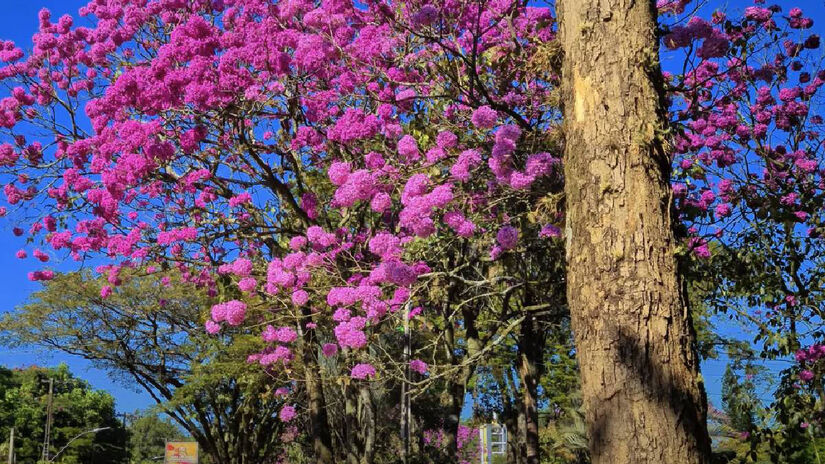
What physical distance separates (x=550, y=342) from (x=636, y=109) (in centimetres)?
1614

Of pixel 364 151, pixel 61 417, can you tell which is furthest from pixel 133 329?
pixel 61 417

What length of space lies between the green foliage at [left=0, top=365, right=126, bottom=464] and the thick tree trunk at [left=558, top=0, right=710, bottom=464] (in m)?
44.0

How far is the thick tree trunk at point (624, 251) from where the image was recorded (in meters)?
3.21

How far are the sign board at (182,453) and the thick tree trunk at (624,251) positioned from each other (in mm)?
29377

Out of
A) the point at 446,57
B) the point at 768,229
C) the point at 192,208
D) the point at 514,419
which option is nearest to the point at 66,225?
the point at 192,208

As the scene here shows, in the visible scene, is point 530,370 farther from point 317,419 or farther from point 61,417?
Answer: point 61,417

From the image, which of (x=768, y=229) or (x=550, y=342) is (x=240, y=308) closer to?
(x=768, y=229)

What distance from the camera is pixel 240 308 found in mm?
→ 7820

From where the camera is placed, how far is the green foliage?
46.4m

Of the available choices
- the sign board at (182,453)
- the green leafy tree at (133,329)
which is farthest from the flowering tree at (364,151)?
the sign board at (182,453)

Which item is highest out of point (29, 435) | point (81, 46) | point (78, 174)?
point (81, 46)

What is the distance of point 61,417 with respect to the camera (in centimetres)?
4981

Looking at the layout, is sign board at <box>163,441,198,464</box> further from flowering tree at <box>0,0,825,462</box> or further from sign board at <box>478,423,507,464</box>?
flowering tree at <box>0,0,825,462</box>

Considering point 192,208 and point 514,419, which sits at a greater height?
point 192,208
